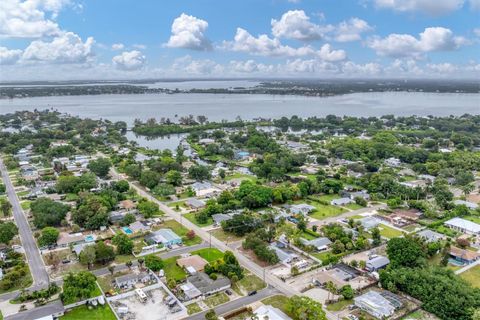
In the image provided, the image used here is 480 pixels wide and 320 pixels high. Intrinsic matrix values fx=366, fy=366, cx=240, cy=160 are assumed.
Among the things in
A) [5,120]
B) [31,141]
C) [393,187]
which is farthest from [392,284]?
[5,120]

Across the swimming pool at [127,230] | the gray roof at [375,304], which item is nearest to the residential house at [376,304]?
the gray roof at [375,304]

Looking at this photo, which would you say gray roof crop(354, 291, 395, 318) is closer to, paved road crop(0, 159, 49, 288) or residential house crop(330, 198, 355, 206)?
residential house crop(330, 198, 355, 206)

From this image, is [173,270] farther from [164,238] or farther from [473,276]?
[473,276]

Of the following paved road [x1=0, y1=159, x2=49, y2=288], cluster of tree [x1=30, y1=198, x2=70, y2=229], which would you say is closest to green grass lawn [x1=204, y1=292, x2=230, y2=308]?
paved road [x1=0, y1=159, x2=49, y2=288]

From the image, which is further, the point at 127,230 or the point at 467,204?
the point at 467,204

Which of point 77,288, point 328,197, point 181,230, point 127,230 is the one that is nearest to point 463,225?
point 328,197

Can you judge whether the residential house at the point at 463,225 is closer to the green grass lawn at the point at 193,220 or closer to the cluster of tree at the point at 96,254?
the green grass lawn at the point at 193,220
